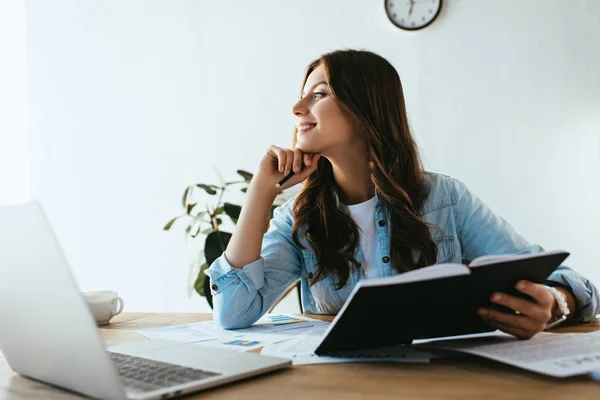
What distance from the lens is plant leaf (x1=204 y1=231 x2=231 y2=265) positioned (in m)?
2.61

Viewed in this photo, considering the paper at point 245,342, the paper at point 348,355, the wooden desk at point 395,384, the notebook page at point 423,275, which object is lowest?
the paper at point 245,342

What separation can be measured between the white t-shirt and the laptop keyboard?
796 millimetres

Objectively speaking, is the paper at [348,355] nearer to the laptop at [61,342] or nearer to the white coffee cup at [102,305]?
the laptop at [61,342]

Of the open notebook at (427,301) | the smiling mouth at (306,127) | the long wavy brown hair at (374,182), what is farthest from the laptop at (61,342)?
the smiling mouth at (306,127)

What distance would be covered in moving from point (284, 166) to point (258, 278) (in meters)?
0.31

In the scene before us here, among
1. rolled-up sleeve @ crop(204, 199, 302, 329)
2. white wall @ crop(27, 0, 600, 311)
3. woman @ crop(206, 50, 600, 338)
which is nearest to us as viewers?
rolled-up sleeve @ crop(204, 199, 302, 329)

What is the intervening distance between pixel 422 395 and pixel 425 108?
228 cm

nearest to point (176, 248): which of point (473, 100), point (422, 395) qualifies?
point (473, 100)

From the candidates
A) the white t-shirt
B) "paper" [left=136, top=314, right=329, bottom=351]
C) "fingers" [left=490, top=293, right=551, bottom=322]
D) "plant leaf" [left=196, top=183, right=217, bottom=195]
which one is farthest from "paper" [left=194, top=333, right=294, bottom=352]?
"plant leaf" [left=196, top=183, right=217, bottom=195]

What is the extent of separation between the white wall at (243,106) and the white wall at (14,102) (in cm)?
6

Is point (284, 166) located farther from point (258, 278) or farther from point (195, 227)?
point (195, 227)

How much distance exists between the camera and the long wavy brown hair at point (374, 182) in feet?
4.72

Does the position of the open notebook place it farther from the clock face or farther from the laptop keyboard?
the clock face

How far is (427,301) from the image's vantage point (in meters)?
0.72
